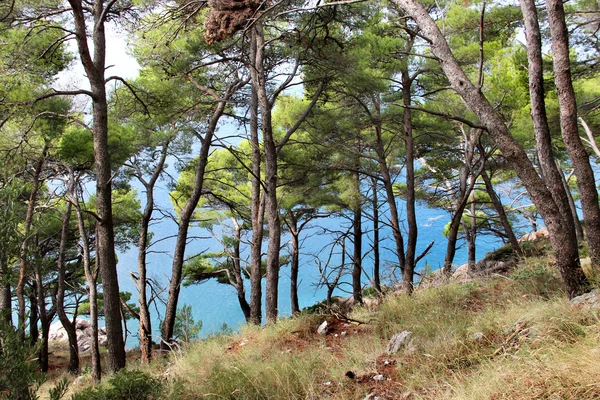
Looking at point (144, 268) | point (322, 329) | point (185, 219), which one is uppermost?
point (185, 219)

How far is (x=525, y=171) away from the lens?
342 cm

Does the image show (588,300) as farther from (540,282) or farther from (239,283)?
(239,283)

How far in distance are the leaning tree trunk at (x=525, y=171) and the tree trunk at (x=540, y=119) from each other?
0.57 meters

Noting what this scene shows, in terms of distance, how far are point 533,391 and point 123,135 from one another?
8.00m

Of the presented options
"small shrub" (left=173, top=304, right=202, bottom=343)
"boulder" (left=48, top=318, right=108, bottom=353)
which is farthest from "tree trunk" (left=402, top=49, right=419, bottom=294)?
"boulder" (left=48, top=318, right=108, bottom=353)

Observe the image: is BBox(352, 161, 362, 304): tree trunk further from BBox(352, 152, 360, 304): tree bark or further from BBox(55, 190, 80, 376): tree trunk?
BBox(55, 190, 80, 376): tree trunk

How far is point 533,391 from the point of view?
6.71 feet

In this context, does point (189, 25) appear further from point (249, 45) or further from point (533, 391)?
point (533, 391)

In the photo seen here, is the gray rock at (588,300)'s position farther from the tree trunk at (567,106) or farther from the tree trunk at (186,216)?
the tree trunk at (186,216)

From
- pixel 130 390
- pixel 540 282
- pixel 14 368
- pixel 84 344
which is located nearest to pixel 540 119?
pixel 540 282

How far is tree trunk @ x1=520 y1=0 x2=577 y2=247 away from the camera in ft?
13.1

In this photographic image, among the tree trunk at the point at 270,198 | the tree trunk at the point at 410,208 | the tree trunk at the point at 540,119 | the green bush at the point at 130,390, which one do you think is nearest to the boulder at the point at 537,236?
the tree trunk at the point at 410,208

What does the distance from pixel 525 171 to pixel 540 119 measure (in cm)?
105

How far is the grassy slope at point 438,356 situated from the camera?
2172mm
